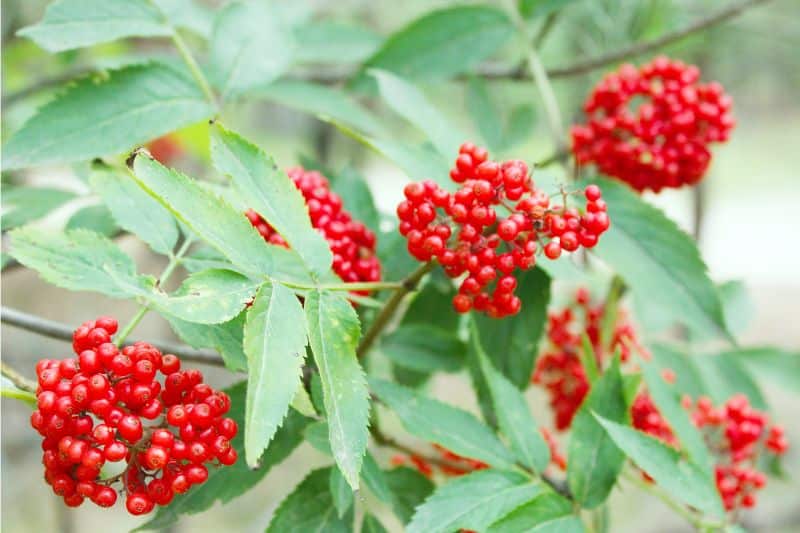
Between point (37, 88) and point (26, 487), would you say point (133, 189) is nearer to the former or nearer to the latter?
point (37, 88)

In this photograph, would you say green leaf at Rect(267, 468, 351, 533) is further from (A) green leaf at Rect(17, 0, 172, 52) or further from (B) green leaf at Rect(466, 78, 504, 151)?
(B) green leaf at Rect(466, 78, 504, 151)

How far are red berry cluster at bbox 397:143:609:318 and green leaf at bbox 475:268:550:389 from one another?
Answer: 29 centimetres

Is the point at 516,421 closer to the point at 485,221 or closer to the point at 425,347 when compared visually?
the point at 425,347

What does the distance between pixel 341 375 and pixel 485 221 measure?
0.22 metres

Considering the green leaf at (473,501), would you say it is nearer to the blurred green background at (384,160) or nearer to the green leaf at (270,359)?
the green leaf at (270,359)

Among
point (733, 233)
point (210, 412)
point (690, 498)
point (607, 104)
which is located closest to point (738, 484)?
point (690, 498)

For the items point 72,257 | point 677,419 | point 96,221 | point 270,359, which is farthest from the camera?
point 96,221

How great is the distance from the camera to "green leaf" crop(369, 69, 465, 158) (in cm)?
109

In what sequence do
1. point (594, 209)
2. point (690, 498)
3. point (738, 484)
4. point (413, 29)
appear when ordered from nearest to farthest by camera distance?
point (594, 209) → point (690, 498) → point (738, 484) → point (413, 29)

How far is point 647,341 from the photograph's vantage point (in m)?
1.73

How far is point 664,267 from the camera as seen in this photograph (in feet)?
3.84

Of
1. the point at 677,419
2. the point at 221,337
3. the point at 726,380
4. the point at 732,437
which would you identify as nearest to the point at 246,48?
the point at 221,337

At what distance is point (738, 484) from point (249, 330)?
909mm

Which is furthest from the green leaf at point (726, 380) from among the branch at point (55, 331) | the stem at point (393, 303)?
the branch at point (55, 331)
